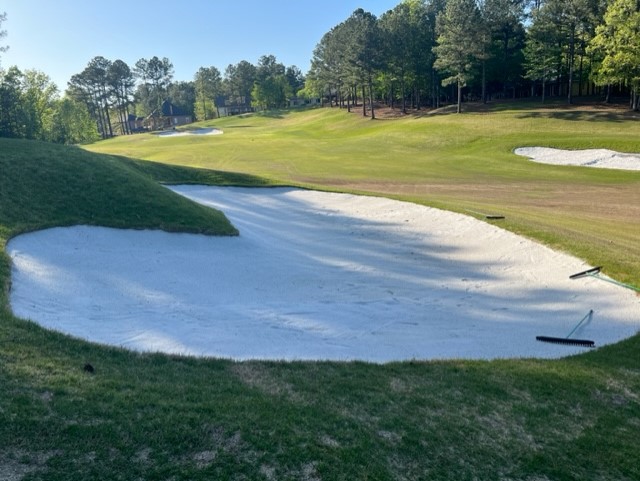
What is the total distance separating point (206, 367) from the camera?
7.14 meters

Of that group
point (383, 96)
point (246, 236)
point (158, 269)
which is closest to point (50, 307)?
point (158, 269)

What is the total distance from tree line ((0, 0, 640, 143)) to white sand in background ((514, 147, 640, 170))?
19.2 meters

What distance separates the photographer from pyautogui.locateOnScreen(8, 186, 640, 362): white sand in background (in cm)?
902

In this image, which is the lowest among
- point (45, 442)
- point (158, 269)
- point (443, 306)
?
point (443, 306)

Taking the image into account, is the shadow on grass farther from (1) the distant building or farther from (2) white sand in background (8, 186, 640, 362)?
(1) the distant building

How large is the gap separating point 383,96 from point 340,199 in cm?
8717

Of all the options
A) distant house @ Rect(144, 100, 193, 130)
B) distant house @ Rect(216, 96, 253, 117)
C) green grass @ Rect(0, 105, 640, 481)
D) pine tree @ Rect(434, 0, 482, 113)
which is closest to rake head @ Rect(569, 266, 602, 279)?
green grass @ Rect(0, 105, 640, 481)

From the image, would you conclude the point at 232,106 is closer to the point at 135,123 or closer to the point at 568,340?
the point at 135,123

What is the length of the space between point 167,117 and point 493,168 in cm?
11847

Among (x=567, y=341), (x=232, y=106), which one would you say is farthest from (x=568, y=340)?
(x=232, y=106)

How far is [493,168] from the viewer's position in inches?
1518

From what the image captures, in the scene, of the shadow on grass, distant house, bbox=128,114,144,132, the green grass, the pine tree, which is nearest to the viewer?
the green grass

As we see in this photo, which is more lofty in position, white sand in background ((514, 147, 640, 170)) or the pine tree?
the pine tree

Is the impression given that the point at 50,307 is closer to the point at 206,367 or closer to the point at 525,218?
the point at 206,367
